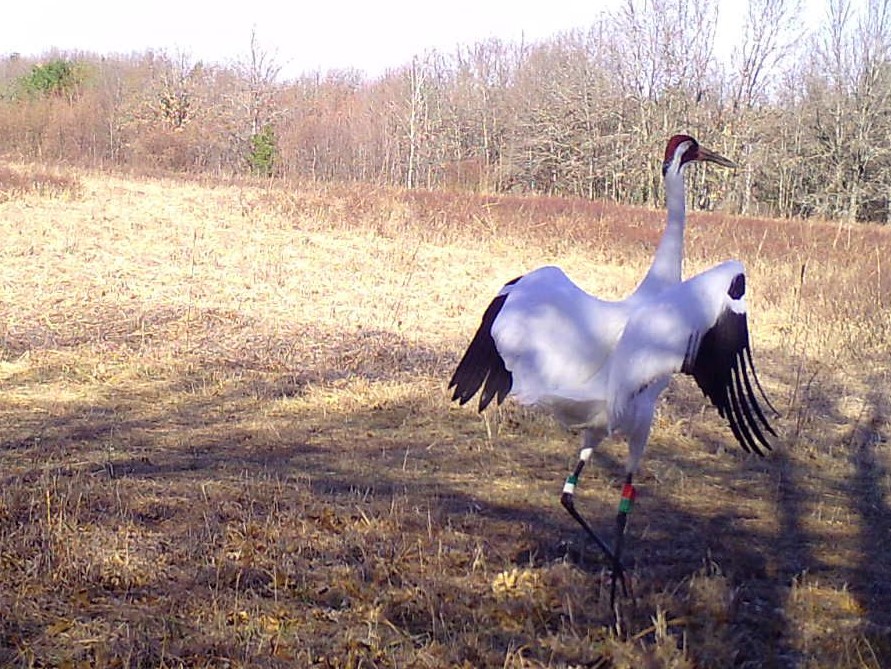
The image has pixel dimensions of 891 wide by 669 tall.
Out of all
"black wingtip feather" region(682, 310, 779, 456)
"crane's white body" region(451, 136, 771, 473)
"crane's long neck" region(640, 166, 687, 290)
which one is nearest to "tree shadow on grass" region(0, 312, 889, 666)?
"crane's white body" region(451, 136, 771, 473)

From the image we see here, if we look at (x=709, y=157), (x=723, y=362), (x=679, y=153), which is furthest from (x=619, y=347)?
(x=709, y=157)

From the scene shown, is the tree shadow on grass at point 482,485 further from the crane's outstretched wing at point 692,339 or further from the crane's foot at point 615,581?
the crane's outstretched wing at point 692,339

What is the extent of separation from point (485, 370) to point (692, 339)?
3.87 feet

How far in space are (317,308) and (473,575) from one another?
968 cm

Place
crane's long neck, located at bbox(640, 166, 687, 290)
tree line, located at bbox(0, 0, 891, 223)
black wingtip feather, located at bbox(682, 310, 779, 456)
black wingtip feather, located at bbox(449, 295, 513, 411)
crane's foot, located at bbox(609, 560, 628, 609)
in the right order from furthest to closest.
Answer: tree line, located at bbox(0, 0, 891, 223)
black wingtip feather, located at bbox(449, 295, 513, 411)
crane's long neck, located at bbox(640, 166, 687, 290)
black wingtip feather, located at bbox(682, 310, 779, 456)
crane's foot, located at bbox(609, 560, 628, 609)

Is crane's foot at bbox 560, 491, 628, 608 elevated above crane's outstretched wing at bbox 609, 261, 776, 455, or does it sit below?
below

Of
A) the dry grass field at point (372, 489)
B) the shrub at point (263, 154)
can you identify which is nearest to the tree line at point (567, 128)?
the shrub at point (263, 154)

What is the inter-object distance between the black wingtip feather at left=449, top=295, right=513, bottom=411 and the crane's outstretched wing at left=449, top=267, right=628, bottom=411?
9cm

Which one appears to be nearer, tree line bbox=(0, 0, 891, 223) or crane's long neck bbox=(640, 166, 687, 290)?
crane's long neck bbox=(640, 166, 687, 290)

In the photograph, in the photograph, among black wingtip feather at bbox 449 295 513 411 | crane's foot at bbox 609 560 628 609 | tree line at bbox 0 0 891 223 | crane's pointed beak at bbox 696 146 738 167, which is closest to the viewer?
crane's foot at bbox 609 560 628 609

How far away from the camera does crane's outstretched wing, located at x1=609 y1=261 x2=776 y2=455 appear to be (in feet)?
14.3

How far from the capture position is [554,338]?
15.4ft

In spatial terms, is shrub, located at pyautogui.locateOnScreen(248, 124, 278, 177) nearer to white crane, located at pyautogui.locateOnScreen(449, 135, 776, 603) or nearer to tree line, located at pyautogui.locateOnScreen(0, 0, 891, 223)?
tree line, located at pyautogui.locateOnScreen(0, 0, 891, 223)

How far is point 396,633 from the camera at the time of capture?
3973 millimetres
